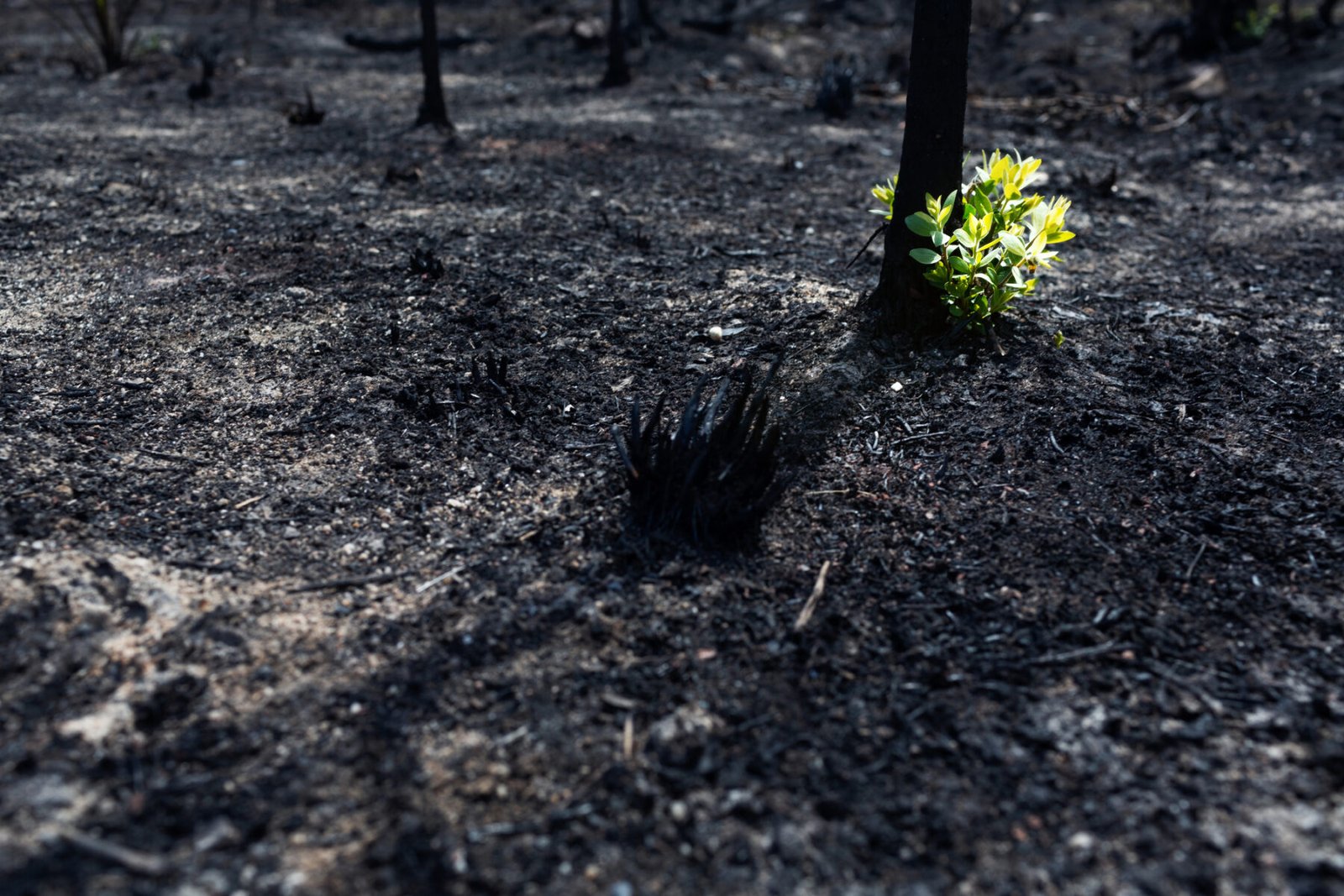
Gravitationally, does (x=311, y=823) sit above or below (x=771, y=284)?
below

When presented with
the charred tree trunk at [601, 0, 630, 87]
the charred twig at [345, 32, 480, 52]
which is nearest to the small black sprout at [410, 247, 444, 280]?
the charred tree trunk at [601, 0, 630, 87]

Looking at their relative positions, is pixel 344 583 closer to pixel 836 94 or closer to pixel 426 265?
pixel 426 265

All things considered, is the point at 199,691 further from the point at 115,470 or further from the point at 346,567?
the point at 115,470

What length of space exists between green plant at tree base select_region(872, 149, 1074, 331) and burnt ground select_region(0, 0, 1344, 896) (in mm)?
202

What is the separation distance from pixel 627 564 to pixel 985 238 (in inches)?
74.2

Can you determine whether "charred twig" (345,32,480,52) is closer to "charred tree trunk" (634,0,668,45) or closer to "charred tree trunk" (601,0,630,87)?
"charred tree trunk" (634,0,668,45)

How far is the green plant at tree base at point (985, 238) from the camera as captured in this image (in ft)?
10.6

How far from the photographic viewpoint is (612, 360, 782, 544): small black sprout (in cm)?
259

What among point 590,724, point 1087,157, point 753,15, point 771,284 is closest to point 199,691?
point 590,724

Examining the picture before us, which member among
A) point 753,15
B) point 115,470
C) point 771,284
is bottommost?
point 115,470

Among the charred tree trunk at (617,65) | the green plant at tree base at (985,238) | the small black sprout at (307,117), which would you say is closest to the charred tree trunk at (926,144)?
the green plant at tree base at (985,238)

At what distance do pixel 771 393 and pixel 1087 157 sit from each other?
4630 mm

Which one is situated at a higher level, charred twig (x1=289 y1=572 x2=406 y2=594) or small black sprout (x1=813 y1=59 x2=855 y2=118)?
small black sprout (x1=813 y1=59 x2=855 y2=118)

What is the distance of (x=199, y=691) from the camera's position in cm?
206
